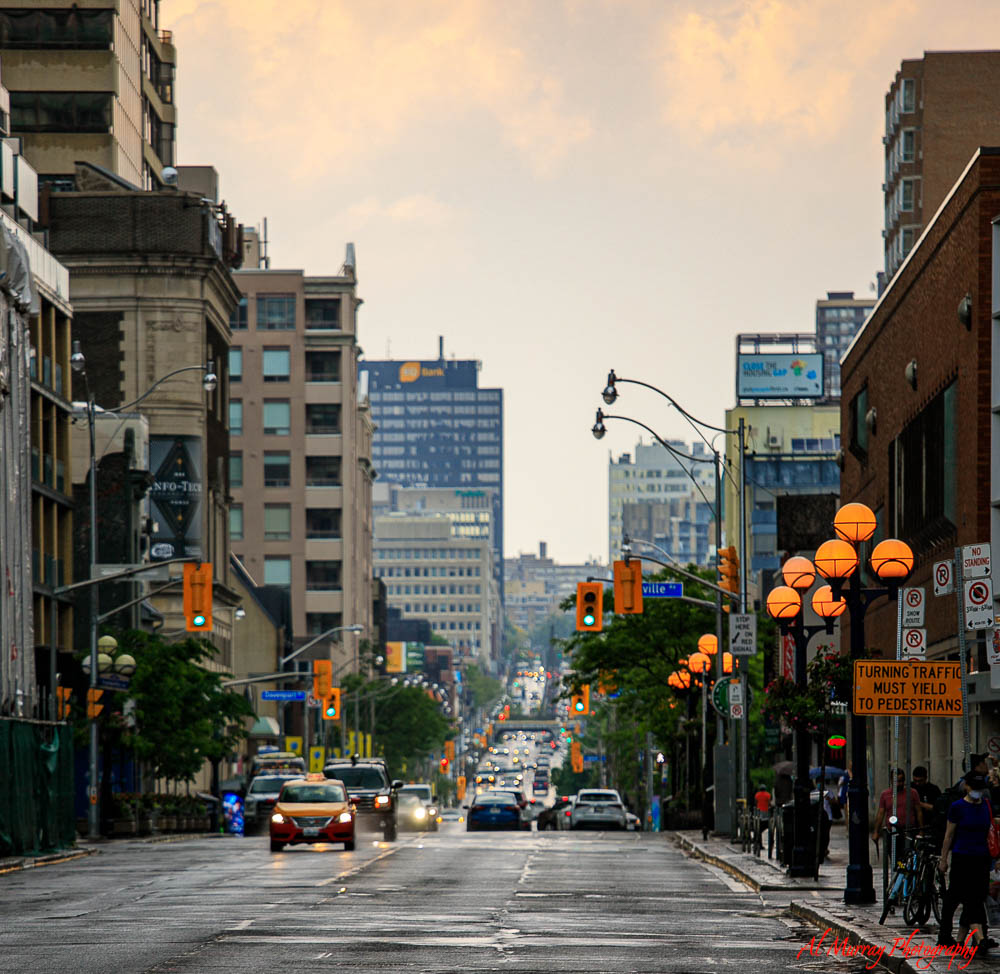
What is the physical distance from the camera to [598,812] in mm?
66625

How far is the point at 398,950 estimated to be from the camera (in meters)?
19.4

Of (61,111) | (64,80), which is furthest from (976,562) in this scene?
(61,111)

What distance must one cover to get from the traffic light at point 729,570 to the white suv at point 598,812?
12175mm

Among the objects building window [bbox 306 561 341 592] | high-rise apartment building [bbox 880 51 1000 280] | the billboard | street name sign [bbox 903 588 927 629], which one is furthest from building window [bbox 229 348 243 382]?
street name sign [bbox 903 588 927 629]

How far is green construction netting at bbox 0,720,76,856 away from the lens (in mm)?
41250

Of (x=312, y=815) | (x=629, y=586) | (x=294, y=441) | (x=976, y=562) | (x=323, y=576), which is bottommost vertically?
(x=312, y=815)

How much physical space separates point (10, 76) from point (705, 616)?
193 feet

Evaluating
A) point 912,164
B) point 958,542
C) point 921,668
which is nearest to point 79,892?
point 921,668

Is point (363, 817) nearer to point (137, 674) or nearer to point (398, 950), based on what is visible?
point (137, 674)

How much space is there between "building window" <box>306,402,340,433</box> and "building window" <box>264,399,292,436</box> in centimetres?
172

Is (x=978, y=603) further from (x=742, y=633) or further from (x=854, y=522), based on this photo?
(x=742, y=633)

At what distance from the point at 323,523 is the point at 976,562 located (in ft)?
452

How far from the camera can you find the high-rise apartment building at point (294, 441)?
15325 centimetres

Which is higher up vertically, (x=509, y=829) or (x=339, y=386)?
(x=339, y=386)
